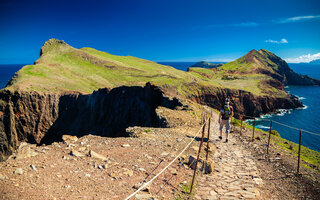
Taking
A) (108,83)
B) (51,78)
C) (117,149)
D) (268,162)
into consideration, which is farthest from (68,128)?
(268,162)

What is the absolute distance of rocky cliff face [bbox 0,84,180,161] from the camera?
139 ft

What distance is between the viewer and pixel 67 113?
5703 cm

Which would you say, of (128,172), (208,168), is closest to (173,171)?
(208,168)

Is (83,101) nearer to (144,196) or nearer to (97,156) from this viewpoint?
(97,156)

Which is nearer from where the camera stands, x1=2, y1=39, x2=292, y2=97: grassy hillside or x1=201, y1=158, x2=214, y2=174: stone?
x1=201, y1=158, x2=214, y2=174: stone

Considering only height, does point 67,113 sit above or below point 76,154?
below

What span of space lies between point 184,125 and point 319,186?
487 inches

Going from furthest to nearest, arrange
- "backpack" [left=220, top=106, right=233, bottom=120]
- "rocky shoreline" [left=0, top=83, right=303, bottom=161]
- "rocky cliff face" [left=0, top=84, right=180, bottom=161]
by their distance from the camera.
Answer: "rocky cliff face" [left=0, top=84, right=180, bottom=161], "rocky shoreline" [left=0, top=83, right=303, bottom=161], "backpack" [left=220, top=106, right=233, bottom=120]

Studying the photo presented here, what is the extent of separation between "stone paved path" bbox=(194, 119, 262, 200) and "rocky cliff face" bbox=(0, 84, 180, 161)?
26.2m

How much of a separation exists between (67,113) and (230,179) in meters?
58.5

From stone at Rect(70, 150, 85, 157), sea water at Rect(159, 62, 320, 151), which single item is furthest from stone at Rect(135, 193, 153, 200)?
sea water at Rect(159, 62, 320, 151)

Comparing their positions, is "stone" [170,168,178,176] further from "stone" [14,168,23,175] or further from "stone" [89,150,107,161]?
"stone" [14,168,23,175]

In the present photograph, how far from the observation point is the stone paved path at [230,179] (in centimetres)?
702

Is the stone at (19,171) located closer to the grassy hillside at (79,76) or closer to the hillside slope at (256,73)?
the grassy hillside at (79,76)
